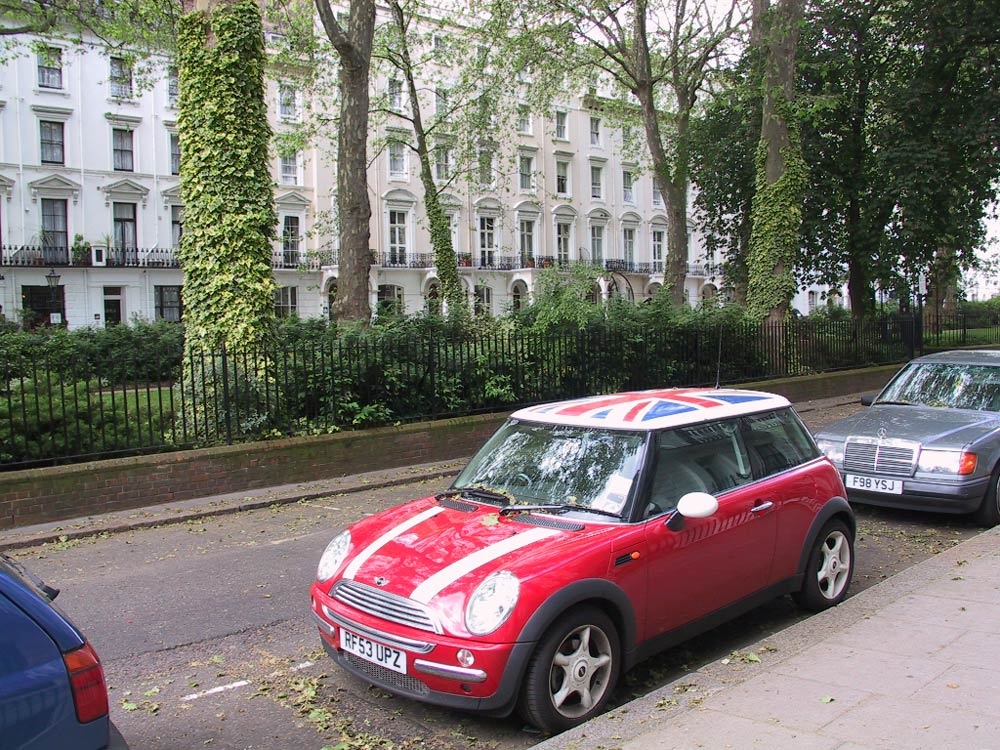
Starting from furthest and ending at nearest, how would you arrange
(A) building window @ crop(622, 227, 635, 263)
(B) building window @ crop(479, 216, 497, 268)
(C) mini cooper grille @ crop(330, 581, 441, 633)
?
1. (A) building window @ crop(622, 227, 635, 263)
2. (B) building window @ crop(479, 216, 497, 268)
3. (C) mini cooper grille @ crop(330, 581, 441, 633)

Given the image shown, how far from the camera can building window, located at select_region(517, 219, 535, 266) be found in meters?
53.7

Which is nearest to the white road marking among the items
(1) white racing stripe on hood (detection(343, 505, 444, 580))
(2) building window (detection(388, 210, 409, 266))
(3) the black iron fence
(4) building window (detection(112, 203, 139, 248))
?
(1) white racing stripe on hood (detection(343, 505, 444, 580))

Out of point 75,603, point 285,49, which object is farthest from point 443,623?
point 285,49

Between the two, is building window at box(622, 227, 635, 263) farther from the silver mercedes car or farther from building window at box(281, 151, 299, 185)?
the silver mercedes car

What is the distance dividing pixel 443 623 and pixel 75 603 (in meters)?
3.96

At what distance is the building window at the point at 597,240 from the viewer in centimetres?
5744

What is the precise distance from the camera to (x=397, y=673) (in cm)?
386

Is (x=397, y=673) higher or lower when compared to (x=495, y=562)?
lower

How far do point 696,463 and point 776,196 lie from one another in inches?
663

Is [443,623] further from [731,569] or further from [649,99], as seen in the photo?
[649,99]

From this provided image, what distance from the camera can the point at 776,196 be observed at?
1991 cm

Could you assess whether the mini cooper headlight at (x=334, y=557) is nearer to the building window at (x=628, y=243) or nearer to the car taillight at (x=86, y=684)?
the car taillight at (x=86, y=684)

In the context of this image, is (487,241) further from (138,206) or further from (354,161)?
(354,161)

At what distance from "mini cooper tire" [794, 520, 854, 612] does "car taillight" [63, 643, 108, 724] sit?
14.3 ft
